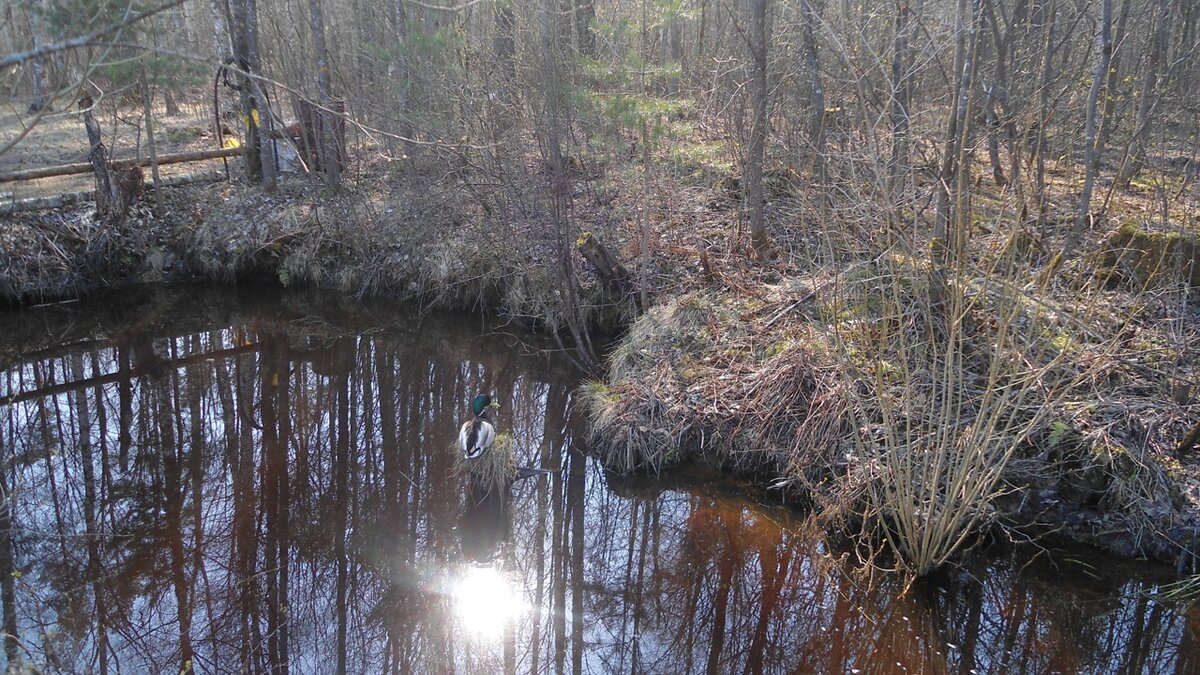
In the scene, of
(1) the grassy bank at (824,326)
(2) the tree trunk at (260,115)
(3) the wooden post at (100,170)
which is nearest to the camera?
(1) the grassy bank at (824,326)

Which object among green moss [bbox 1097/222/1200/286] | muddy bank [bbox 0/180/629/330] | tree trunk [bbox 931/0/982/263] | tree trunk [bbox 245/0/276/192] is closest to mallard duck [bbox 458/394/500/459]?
muddy bank [bbox 0/180/629/330]

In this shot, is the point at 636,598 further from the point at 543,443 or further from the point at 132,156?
the point at 132,156

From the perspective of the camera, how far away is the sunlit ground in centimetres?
575

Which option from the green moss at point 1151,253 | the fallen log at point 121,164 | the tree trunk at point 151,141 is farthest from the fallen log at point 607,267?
the fallen log at point 121,164

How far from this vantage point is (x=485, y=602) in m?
6.00

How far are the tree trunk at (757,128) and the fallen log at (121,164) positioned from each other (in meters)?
8.64

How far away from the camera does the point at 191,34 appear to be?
18.0 metres

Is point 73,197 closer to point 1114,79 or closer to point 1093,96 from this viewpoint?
point 1093,96

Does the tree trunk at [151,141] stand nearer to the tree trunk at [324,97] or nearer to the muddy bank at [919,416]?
the tree trunk at [324,97]

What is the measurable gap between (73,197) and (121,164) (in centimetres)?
82

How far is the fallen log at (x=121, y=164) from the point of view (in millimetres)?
11491

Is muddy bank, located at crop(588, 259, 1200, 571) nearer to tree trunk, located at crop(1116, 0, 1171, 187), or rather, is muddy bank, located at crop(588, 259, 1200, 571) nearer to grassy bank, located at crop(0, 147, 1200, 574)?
grassy bank, located at crop(0, 147, 1200, 574)

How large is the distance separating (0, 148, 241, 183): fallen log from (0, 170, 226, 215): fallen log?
0.29 m

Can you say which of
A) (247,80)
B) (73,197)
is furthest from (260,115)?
(73,197)
